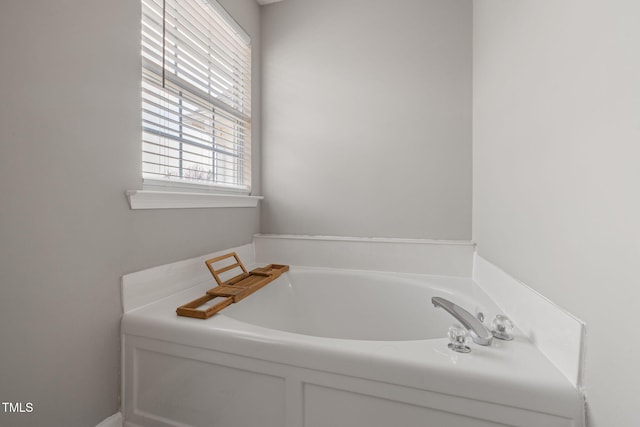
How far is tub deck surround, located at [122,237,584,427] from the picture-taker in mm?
690

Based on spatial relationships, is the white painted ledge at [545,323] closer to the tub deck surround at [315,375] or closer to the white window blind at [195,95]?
the tub deck surround at [315,375]

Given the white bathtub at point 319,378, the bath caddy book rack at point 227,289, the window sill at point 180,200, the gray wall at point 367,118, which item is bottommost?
the white bathtub at point 319,378

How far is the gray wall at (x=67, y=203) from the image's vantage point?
2.59 ft

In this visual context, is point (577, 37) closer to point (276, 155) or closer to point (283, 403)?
point (283, 403)

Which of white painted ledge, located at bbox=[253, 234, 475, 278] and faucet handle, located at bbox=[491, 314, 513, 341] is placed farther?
white painted ledge, located at bbox=[253, 234, 475, 278]

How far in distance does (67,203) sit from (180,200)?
451 millimetres

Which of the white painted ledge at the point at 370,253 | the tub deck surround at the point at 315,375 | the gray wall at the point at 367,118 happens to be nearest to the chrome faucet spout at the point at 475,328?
the tub deck surround at the point at 315,375

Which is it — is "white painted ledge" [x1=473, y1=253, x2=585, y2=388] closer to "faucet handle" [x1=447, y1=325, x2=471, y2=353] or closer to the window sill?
"faucet handle" [x1=447, y1=325, x2=471, y2=353]

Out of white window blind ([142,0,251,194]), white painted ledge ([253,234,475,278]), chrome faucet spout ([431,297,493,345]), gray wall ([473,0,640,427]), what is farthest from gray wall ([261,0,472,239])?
chrome faucet spout ([431,297,493,345])

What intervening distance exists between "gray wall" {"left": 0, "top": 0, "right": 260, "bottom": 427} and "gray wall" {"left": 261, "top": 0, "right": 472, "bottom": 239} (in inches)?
38.8

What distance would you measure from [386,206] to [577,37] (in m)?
1.18

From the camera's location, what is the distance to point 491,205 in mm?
1324

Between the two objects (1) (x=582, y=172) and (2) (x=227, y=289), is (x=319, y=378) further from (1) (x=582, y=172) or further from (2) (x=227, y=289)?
(1) (x=582, y=172)

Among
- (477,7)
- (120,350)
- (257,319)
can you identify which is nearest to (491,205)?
(477,7)
